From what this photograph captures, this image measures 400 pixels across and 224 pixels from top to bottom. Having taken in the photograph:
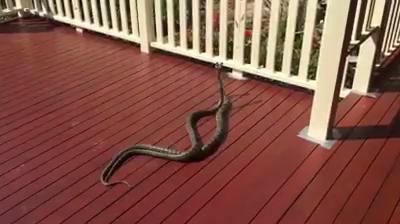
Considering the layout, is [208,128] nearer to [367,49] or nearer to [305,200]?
[305,200]

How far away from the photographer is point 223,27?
3.55 m

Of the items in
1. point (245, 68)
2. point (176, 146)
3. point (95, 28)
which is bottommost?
point (176, 146)

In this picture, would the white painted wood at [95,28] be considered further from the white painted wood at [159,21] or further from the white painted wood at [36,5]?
the white painted wood at [159,21]

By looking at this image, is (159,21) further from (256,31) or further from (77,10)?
(77,10)

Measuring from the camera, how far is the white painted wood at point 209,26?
3.54 m

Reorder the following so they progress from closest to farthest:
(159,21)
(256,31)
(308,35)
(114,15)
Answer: (308,35) < (256,31) < (159,21) < (114,15)

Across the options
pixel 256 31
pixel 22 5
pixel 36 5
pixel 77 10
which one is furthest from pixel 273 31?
pixel 22 5

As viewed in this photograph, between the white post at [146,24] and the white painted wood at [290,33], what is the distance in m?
1.32

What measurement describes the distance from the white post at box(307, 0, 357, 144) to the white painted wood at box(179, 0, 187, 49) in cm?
147

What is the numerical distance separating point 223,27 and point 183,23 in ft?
1.36

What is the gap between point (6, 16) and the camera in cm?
492

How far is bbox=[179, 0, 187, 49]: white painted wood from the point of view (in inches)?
146

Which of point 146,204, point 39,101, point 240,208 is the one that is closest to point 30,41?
point 39,101

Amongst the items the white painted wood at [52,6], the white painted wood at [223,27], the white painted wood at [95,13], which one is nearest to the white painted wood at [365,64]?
the white painted wood at [223,27]
